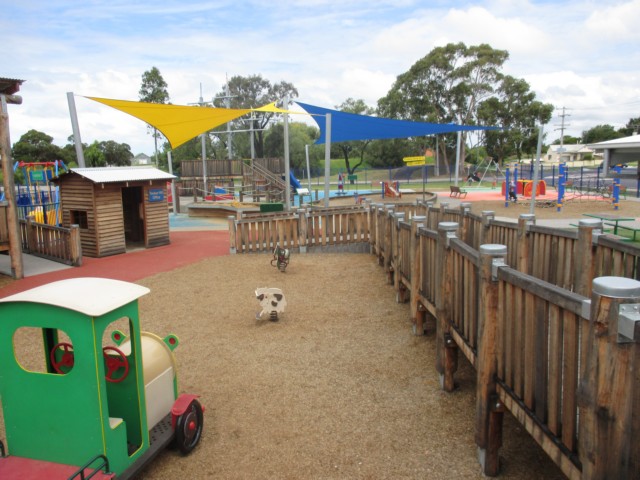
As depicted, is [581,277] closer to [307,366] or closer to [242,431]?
[307,366]

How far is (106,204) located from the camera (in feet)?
47.0

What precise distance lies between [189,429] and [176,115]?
1140 centimetres

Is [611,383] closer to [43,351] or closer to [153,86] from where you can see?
[43,351]

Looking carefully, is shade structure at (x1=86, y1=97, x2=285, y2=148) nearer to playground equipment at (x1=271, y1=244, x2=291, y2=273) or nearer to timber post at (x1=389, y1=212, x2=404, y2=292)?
playground equipment at (x1=271, y1=244, x2=291, y2=273)

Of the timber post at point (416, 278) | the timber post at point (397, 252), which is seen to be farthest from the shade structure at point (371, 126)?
the timber post at point (416, 278)

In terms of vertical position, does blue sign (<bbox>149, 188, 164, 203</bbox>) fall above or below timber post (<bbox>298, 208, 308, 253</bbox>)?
above

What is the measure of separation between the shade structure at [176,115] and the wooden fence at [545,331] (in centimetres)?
864

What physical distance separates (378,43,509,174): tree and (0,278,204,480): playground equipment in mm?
55954

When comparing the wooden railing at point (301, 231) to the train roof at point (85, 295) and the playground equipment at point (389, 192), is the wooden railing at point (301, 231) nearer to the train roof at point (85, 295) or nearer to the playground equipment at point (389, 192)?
the train roof at point (85, 295)

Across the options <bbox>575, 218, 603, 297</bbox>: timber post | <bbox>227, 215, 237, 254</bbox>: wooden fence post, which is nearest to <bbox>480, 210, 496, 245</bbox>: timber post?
<bbox>575, 218, 603, 297</bbox>: timber post

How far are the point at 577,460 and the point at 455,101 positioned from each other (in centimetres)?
5978

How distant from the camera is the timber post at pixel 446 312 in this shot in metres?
5.13

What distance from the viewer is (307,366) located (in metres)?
6.08

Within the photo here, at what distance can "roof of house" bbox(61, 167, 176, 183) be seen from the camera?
1385 cm
